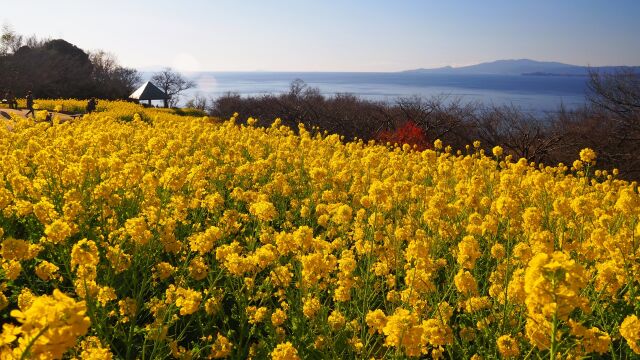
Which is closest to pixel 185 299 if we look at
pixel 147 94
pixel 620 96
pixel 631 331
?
pixel 631 331

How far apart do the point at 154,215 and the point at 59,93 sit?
42.6 meters

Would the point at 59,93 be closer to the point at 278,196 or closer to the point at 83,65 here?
the point at 83,65

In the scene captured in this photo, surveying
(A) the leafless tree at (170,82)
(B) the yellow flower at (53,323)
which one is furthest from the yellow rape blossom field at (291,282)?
(A) the leafless tree at (170,82)

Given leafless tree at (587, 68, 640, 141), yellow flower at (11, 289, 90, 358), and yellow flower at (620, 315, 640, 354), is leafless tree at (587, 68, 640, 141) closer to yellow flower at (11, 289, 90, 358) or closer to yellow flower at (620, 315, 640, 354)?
yellow flower at (620, 315, 640, 354)

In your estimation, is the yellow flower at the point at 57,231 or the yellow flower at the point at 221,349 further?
the yellow flower at the point at 221,349

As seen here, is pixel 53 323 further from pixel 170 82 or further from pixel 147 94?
pixel 170 82

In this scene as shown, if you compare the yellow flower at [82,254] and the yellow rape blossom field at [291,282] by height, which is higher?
the yellow flower at [82,254]

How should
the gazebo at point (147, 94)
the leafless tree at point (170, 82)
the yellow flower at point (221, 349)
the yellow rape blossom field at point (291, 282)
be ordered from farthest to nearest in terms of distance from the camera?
the leafless tree at point (170, 82)
the gazebo at point (147, 94)
the yellow flower at point (221, 349)
the yellow rape blossom field at point (291, 282)

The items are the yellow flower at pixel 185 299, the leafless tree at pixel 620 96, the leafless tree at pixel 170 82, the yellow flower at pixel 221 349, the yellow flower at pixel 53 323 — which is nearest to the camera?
the yellow flower at pixel 53 323

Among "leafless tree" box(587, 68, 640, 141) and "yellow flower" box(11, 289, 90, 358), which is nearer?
"yellow flower" box(11, 289, 90, 358)

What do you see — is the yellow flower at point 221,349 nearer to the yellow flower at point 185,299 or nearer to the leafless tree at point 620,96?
the yellow flower at point 185,299

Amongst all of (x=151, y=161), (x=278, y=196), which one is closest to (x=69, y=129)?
(x=151, y=161)

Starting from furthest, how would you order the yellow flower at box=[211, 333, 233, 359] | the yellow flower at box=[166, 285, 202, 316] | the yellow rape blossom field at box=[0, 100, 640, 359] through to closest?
the yellow flower at box=[211, 333, 233, 359]
the yellow flower at box=[166, 285, 202, 316]
the yellow rape blossom field at box=[0, 100, 640, 359]

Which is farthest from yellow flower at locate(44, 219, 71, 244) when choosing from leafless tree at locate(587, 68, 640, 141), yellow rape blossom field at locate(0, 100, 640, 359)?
leafless tree at locate(587, 68, 640, 141)
